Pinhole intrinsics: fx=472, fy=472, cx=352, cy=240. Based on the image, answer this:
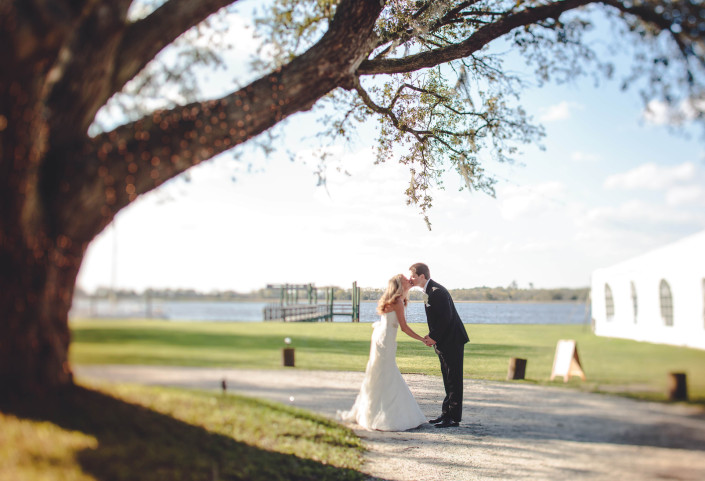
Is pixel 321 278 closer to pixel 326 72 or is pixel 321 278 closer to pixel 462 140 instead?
pixel 462 140

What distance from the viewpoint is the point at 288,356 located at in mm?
8008

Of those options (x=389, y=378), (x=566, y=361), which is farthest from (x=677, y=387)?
(x=389, y=378)

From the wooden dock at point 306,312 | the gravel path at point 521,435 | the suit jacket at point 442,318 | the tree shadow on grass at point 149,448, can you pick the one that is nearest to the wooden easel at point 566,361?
the gravel path at point 521,435

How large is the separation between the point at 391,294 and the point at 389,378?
105 centimetres

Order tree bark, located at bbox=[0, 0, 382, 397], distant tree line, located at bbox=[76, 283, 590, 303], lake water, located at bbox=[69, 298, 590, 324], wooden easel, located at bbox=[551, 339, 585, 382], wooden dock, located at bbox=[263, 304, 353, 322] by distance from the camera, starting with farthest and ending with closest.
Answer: wooden dock, located at bbox=[263, 304, 353, 322], wooden easel, located at bbox=[551, 339, 585, 382], distant tree line, located at bbox=[76, 283, 590, 303], lake water, located at bbox=[69, 298, 590, 324], tree bark, located at bbox=[0, 0, 382, 397]

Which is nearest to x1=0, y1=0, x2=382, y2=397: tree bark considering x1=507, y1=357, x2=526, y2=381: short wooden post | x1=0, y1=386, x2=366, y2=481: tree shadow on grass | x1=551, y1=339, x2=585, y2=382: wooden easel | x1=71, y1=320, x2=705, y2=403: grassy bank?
x1=0, y1=386, x2=366, y2=481: tree shadow on grass

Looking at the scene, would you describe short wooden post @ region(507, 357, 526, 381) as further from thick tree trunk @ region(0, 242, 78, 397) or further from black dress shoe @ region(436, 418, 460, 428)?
thick tree trunk @ region(0, 242, 78, 397)

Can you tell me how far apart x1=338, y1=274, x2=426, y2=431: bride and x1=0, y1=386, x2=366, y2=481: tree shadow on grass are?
1.14 m

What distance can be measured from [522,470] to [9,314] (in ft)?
15.8

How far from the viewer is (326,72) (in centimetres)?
409

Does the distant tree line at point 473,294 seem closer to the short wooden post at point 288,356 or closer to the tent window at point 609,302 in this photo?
the tent window at point 609,302

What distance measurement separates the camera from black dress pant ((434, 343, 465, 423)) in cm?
579

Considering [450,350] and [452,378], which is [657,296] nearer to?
[450,350]

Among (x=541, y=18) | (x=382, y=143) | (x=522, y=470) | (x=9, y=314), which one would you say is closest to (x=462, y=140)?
(x=382, y=143)
